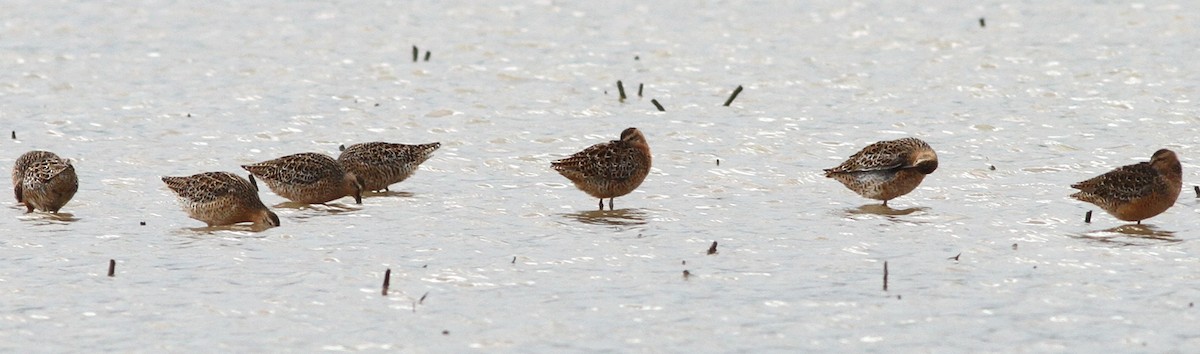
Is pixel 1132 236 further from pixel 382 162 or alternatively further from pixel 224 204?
pixel 224 204

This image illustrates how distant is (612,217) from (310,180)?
123 inches

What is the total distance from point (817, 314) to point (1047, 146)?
9.71 meters

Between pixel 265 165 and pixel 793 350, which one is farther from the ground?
pixel 265 165

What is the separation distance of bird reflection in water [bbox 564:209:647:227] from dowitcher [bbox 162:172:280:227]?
2926mm

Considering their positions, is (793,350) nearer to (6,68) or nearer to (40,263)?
(40,263)

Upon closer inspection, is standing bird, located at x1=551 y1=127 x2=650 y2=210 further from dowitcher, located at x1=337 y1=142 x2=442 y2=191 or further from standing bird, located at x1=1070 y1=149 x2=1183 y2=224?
standing bird, located at x1=1070 y1=149 x2=1183 y2=224

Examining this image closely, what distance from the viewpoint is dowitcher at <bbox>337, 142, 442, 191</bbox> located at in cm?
1808

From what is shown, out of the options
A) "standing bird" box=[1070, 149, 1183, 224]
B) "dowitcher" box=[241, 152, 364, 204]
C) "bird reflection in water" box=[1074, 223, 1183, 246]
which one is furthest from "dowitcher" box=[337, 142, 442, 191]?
"bird reflection in water" box=[1074, 223, 1183, 246]

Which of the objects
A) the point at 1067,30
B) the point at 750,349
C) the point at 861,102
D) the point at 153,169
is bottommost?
the point at 750,349

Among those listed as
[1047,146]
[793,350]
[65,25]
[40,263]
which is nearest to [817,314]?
[793,350]

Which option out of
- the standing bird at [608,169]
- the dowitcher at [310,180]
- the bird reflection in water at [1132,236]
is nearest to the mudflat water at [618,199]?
the bird reflection in water at [1132,236]

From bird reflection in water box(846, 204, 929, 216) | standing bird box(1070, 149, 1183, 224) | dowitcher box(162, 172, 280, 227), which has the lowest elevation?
dowitcher box(162, 172, 280, 227)

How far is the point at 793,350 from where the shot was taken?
436 inches

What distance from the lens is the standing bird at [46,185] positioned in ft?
52.7
